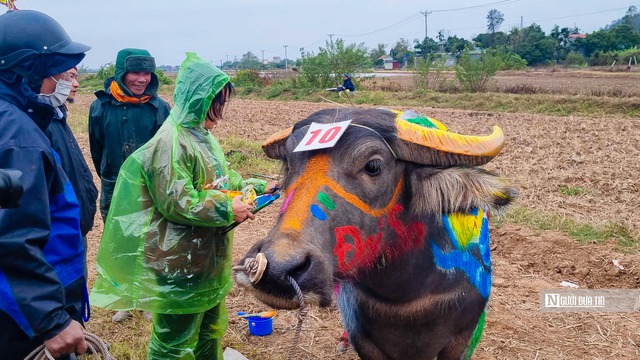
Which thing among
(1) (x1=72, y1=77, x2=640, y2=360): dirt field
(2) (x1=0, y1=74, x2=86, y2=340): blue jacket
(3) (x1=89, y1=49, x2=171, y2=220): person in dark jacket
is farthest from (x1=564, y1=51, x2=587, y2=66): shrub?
(2) (x1=0, y1=74, x2=86, y2=340): blue jacket

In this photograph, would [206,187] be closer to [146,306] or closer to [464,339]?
[146,306]

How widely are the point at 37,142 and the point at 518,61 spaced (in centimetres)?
3990

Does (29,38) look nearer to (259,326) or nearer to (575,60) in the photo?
(259,326)

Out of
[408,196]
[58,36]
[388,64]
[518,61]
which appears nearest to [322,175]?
[408,196]

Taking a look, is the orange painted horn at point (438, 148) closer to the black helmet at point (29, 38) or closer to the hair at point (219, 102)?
the hair at point (219, 102)

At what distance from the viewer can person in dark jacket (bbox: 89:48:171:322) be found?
14.1 ft

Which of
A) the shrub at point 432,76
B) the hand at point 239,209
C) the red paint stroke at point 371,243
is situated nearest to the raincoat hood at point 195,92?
the hand at point 239,209

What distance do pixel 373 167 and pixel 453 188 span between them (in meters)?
0.40

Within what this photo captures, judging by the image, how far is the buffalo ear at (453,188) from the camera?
8.00ft

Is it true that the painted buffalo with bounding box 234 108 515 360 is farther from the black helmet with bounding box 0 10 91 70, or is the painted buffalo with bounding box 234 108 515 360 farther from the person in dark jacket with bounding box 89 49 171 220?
the person in dark jacket with bounding box 89 49 171 220

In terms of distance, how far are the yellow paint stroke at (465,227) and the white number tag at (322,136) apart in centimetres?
74

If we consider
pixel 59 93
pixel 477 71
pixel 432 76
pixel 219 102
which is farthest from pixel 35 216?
pixel 432 76

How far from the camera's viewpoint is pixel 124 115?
4.36m

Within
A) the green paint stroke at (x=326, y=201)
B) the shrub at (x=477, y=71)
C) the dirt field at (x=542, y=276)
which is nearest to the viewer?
the green paint stroke at (x=326, y=201)
